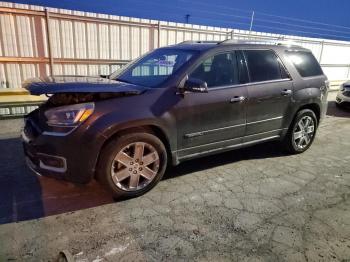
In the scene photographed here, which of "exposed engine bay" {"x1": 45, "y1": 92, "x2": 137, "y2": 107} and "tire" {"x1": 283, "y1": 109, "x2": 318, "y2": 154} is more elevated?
"exposed engine bay" {"x1": 45, "y1": 92, "x2": 137, "y2": 107}

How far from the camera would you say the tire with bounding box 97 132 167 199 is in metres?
3.25

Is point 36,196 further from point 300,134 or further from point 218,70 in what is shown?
point 300,134

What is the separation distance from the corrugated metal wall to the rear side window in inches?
208

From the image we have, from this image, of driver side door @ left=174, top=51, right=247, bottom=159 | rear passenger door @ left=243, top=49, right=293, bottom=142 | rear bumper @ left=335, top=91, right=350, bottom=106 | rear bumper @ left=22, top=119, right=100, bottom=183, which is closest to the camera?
rear bumper @ left=22, top=119, right=100, bottom=183

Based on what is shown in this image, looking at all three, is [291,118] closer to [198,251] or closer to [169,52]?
[169,52]

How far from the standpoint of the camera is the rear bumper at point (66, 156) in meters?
3.06

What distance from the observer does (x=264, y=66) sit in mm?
4484

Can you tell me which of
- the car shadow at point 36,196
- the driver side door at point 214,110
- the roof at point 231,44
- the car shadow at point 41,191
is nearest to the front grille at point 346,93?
the roof at point 231,44

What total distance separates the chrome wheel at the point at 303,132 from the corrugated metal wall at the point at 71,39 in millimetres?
5693

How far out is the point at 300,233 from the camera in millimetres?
2957

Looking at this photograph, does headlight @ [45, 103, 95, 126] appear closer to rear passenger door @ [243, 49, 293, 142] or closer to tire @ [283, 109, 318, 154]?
rear passenger door @ [243, 49, 293, 142]

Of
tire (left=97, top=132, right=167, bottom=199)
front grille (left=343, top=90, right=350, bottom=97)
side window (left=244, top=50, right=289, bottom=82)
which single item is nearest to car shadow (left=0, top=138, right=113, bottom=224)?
tire (left=97, top=132, right=167, bottom=199)

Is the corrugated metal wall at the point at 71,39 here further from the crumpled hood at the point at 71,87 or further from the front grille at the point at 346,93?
the crumpled hood at the point at 71,87

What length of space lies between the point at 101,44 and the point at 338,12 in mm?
21573
